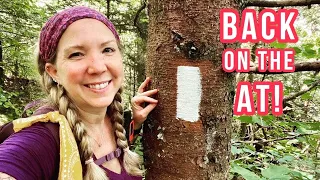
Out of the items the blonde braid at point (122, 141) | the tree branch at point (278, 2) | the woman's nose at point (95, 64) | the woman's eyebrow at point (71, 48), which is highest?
the tree branch at point (278, 2)

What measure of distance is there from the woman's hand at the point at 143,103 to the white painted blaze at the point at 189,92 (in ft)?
0.46

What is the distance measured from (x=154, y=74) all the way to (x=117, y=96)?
0.32m

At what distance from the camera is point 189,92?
139 centimetres

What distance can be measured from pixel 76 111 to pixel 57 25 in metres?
0.39

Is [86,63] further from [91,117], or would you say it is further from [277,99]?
[277,99]

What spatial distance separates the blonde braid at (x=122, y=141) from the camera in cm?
156

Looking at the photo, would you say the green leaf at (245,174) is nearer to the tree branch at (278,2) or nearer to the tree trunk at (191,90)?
the tree trunk at (191,90)

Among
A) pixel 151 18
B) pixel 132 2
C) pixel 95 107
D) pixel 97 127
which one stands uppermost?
pixel 132 2

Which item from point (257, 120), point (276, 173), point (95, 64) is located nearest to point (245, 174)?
point (276, 173)

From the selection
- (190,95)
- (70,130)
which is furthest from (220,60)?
(70,130)

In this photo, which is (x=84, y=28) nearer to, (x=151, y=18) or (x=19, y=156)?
(x=151, y=18)

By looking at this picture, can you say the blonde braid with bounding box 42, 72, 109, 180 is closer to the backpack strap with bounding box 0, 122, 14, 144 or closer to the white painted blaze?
the backpack strap with bounding box 0, 122, 14, 144

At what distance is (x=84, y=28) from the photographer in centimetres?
133

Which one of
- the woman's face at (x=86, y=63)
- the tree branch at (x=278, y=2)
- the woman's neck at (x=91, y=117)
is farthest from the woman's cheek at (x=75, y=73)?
the tree branch at (x=278, y=2)
